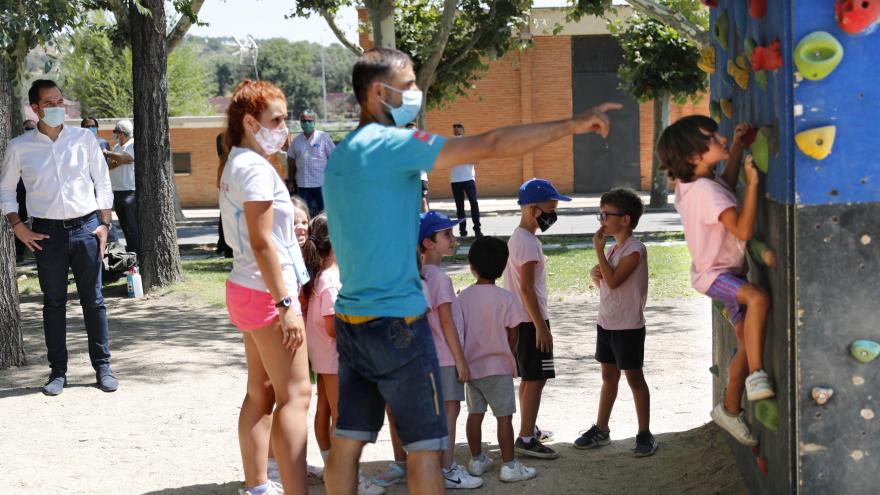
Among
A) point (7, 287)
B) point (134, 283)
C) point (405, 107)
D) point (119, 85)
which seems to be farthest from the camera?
point (119, 85)

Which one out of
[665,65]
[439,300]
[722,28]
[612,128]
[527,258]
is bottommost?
[439,300]

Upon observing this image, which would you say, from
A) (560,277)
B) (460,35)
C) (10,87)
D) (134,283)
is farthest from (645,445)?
(460,35)

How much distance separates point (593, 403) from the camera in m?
6.83

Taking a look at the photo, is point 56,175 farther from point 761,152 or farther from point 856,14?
point 856,14

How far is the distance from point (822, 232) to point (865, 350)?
1.43ft

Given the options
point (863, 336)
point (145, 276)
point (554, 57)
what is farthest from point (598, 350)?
point (554, 57)

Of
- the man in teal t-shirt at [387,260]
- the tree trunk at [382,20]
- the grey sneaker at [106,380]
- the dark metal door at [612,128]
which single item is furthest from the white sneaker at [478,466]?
the dark metal door at [612,128]

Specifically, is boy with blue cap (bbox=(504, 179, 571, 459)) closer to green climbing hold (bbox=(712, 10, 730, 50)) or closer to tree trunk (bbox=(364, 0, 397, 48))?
green climbing hold (bbox=(712, 10, 730, 50))

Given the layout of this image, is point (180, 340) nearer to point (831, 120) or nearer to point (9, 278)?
point (9, 278)

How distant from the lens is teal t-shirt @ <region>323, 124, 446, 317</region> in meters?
3.64

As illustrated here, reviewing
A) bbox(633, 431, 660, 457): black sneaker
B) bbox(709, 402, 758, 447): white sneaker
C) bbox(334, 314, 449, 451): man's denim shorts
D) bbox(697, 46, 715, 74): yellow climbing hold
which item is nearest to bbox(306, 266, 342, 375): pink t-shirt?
bbox(334, 314, 449, 451): man's denim shorts

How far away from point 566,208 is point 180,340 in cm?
1532

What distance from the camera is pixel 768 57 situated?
3.80 m

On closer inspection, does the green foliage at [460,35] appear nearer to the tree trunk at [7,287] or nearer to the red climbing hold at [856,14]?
the tree trunk at [7,287]
